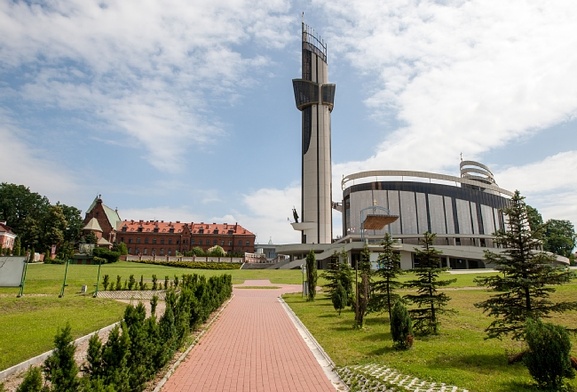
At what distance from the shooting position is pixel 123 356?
6.47 metres

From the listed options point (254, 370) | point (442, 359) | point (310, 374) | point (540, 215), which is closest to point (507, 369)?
point (442, 359)

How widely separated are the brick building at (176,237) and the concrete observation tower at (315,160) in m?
22.5

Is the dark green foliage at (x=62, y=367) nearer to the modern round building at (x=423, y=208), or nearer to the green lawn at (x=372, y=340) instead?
the green lawn at (x=372, y=340)

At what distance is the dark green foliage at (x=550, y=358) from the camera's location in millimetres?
7004

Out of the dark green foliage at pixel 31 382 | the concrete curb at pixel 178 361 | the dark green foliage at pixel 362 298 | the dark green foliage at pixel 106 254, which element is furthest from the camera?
the dark green foliage at pixel 106 254

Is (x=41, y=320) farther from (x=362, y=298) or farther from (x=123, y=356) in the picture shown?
(x=362, y=298)

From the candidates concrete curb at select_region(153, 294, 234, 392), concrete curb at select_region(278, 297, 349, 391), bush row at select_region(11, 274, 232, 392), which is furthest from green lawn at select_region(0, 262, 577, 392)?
concrete curb at select_region(153, 294, 234, 392)

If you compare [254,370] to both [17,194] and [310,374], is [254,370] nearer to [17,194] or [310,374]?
[310,374]

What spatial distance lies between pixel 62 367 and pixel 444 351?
9.22 m

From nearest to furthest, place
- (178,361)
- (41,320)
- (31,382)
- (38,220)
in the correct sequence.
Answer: (31,382), (178,361), (41,320), (38,220)

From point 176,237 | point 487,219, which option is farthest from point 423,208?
point 176,237

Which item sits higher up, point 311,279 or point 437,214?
point 437,214

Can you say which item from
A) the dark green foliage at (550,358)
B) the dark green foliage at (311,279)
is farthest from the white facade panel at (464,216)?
the dark green foliage at (550,358)

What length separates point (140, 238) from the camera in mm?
95188
